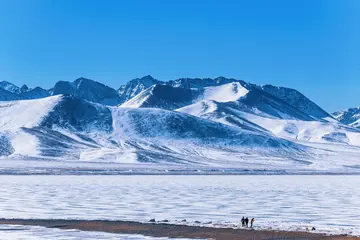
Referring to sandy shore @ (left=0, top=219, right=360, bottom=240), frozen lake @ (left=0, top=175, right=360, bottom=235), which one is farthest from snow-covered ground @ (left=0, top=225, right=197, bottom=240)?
frozen lake @ (left=0, top=175, right=360, bottom=235)

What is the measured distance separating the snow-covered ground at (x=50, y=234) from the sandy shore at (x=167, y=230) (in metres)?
1.24

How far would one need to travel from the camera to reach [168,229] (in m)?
36.6

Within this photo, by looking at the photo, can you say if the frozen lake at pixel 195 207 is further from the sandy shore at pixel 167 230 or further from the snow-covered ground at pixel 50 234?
the snow-covered ground at pixel 50 234

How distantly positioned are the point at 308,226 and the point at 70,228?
13.7 metres

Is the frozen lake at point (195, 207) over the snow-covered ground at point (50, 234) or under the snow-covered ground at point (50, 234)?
over

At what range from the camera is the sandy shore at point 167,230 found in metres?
34.0

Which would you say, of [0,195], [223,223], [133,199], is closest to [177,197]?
[133,199]

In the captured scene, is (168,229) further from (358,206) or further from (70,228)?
(358,206)

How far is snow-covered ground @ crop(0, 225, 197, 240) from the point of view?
3291 cm


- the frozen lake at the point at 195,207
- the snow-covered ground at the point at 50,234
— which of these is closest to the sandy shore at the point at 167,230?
the snow-covered ground at the point at 50,234

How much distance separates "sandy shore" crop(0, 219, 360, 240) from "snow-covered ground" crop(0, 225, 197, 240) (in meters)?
1.24

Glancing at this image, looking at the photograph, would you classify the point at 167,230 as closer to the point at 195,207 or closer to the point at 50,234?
the point at 50,234

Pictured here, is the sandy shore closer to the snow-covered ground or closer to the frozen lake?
the snow-covered ground

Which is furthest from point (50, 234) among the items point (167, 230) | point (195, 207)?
point (195, 207)
